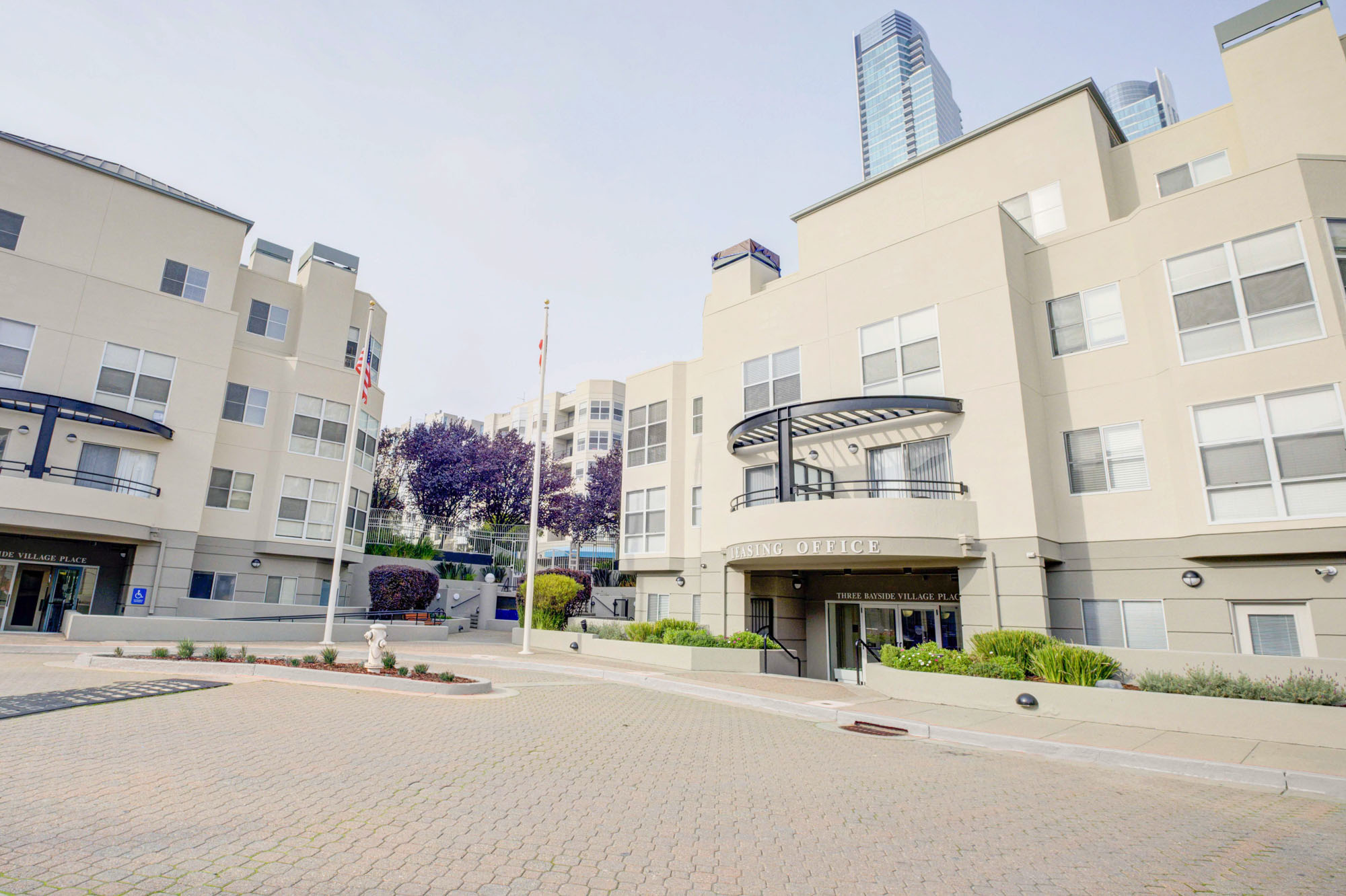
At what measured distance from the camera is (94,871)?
14.9 feet

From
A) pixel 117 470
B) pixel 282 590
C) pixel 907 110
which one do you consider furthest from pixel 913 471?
pixel 907 110

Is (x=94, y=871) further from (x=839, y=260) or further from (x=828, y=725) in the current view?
(x=839, y=260)

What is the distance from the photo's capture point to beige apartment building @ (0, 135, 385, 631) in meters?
23.9

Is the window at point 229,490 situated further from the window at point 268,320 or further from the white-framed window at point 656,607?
the white-framed window at point 656,607

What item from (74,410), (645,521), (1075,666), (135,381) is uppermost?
(135,381)

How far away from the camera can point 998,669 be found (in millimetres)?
14641

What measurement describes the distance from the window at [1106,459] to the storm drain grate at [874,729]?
9473 mm

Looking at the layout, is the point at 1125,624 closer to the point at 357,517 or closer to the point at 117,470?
the point at 357,517

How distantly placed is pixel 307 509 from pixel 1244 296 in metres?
32.3

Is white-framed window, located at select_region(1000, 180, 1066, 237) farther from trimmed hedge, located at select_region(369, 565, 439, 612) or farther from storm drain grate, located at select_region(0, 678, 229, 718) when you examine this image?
trimmed hedge, located at select_region(369, 565, 439, 612)

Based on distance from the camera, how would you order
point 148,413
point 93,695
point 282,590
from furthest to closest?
point 282,590 → point 148,413 → point 93,695

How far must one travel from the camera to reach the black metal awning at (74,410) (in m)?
23.0

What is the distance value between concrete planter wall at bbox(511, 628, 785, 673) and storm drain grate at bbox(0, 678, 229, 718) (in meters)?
11.2

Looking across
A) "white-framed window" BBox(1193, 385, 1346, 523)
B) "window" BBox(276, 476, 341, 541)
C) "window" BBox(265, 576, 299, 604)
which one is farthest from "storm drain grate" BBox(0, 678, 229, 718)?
"white-framed window" BBox(1193, 385, 1346, 523)
